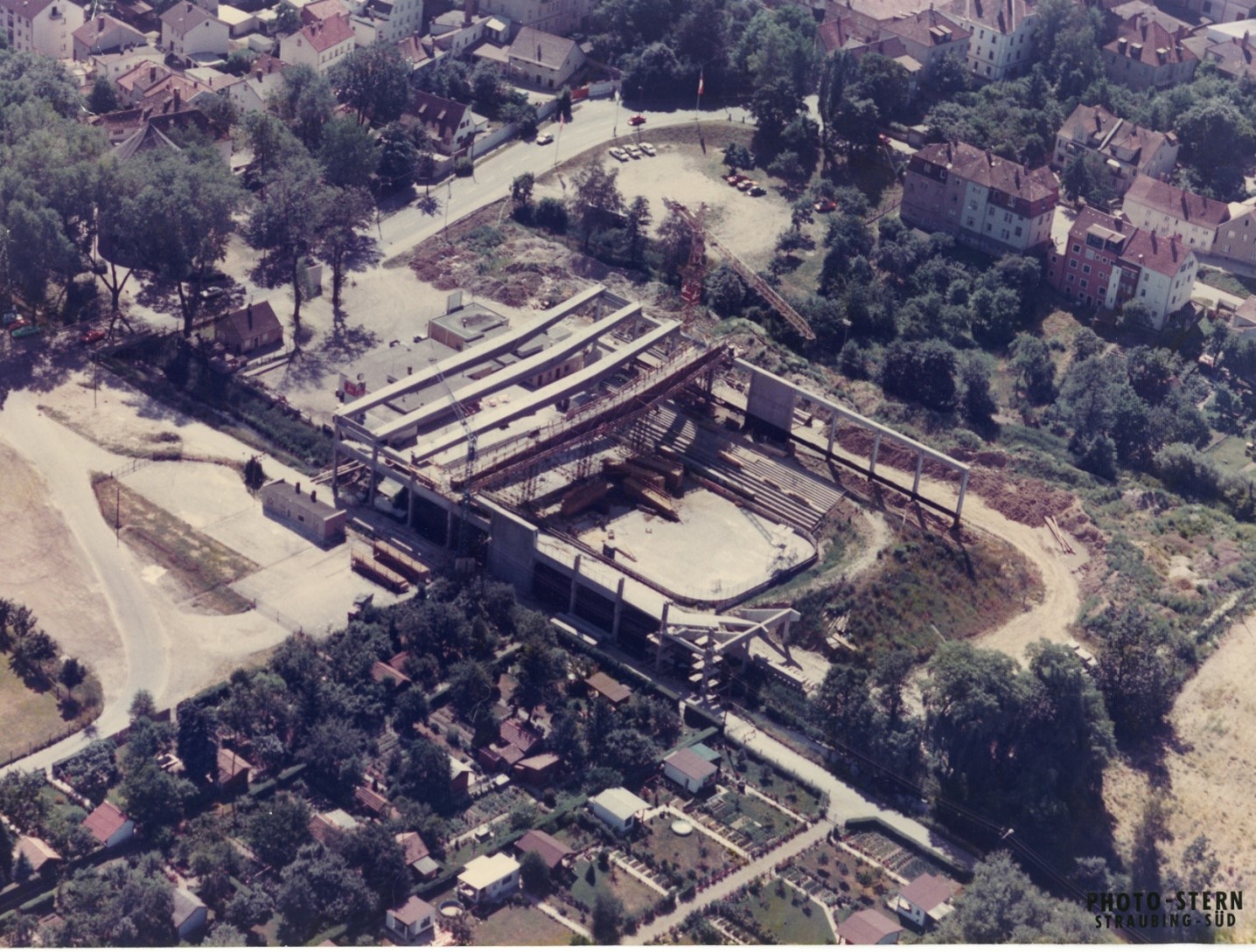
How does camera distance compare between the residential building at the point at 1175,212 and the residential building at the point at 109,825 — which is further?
the residential building at the point at 1175,212

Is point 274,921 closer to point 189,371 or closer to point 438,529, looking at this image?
point 438,529

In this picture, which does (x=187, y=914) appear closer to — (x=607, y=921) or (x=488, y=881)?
(x=488, y=881)

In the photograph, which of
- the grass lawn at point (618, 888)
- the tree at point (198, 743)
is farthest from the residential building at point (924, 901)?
the tree at point (198, 743)

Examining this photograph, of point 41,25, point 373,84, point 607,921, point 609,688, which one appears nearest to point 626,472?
point 609,688

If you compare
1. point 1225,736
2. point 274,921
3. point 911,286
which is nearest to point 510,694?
point 274,921

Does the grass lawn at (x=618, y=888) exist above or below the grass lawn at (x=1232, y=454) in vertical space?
below

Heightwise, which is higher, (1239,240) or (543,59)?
(543,59)

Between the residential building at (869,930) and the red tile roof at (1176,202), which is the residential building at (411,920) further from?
the red tile roof at (1176,202)
